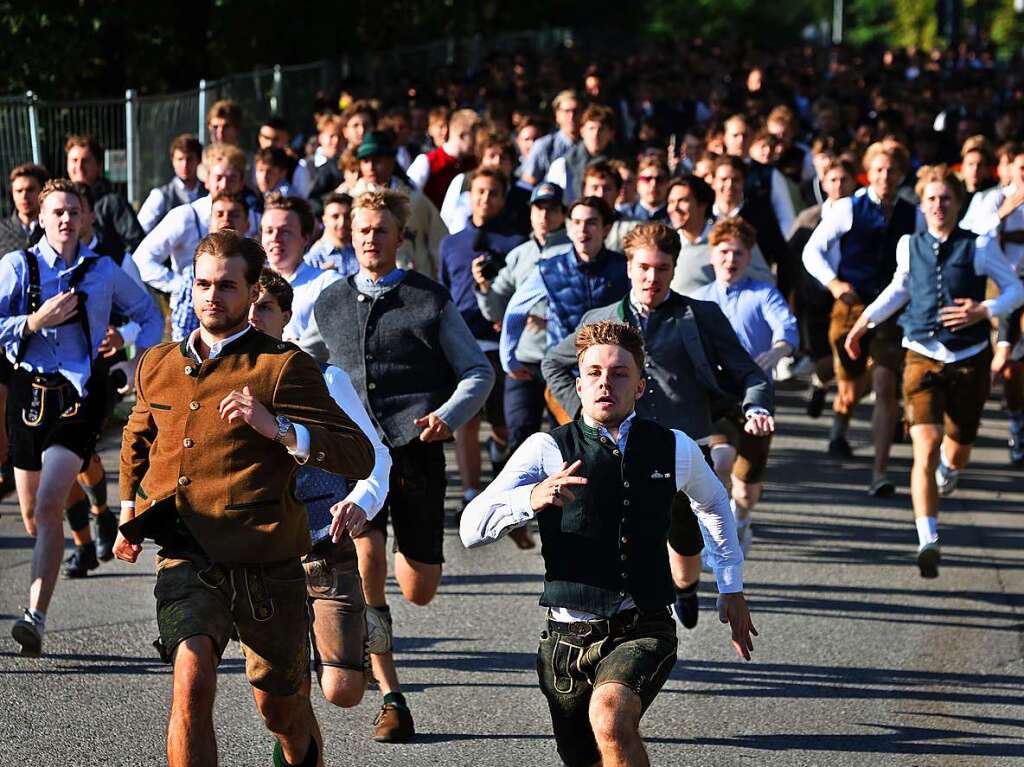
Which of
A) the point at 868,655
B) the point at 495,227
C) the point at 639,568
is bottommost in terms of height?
the point at 868,655

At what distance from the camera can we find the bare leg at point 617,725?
5.15m

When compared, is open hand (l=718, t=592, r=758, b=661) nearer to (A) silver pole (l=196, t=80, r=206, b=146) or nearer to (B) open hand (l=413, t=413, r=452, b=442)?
(B) open hand (l=413, t=413, r=452, b=442)

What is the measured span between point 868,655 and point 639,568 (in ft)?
9.34

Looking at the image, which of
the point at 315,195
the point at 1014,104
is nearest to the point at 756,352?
the point at 315,195

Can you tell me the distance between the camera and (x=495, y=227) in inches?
429

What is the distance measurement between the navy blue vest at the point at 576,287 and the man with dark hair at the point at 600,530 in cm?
331

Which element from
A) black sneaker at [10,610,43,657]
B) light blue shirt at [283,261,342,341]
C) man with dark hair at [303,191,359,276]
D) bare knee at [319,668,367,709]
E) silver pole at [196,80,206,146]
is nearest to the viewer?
bare knee at [319,668,367,709]

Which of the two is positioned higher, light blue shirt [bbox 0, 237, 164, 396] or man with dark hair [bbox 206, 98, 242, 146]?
man with dark hair [bbox 206, 98, 242, 146]

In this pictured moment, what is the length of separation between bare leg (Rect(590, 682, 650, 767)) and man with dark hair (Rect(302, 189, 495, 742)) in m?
2.03

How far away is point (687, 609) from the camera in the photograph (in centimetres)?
827

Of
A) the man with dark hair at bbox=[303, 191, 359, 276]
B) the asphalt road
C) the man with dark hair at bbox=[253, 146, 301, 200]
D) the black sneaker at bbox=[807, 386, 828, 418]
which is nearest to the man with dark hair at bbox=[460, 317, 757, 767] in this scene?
the asphalt road

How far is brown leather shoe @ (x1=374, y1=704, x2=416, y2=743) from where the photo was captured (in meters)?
6.83

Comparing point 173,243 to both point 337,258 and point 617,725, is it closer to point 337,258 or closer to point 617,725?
point 337,258

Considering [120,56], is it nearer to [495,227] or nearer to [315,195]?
[315,195]
